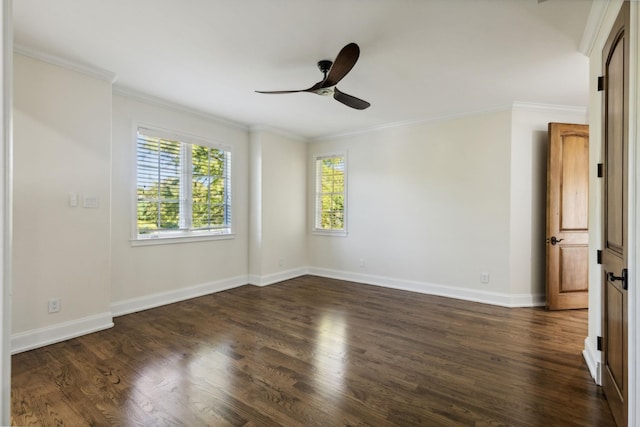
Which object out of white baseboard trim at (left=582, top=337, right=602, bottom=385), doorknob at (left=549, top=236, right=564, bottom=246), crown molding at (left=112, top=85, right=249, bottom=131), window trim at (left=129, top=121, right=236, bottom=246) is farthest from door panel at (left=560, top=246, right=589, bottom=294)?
crown molding at (left=112, top=85, right=249, bottom=131)

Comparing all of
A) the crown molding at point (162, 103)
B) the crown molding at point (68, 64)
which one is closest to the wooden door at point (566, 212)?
the crown molding at point (162, 103)

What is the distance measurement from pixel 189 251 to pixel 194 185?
3.07ft

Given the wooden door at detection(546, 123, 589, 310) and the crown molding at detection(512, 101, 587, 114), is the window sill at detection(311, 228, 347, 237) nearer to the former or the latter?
the wooden door at detection(546, 123, 589, 310)

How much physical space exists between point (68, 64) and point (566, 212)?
5.65 m

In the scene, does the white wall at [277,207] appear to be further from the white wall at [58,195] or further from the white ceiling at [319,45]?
the white wall at [58,195]

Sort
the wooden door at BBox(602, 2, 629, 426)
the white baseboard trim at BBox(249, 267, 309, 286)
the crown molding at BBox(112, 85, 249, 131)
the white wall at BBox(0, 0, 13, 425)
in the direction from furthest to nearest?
the white baseboard trim at BBox(249, 267, 309, 286)
the crown molding at BBox(112, 85, 249, 131)
the wooden door at BBox(602, 2, 629, 426)
the white wall at BBox(0, 0, 13, 425)

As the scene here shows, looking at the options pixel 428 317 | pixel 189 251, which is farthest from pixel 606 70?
pixel 189 251

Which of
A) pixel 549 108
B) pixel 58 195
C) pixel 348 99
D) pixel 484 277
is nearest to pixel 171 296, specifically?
pixel 58 195

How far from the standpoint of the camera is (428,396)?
2.07 metres

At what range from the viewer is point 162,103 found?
154 inches

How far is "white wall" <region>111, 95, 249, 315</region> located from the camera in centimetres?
356

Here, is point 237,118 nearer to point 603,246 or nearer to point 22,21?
point 22,21

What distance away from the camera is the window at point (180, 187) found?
3.83 m

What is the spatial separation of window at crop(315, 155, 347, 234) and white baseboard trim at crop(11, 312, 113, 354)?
11.7 ft
